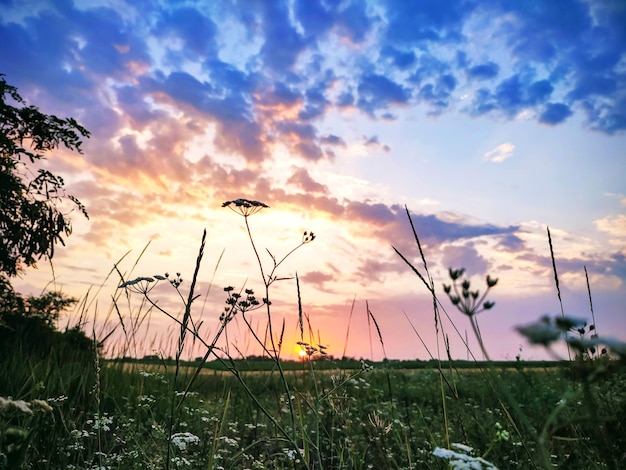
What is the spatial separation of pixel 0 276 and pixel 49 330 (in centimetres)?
251

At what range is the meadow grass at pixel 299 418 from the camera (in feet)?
5.33

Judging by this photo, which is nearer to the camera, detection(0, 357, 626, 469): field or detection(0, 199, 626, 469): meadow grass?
detection(0, 199, 626, 469): meadow grass

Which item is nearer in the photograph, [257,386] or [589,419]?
[589,419]

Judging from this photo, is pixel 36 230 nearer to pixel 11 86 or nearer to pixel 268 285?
pixel 11 86

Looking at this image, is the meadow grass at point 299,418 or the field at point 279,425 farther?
the field at point 279,425

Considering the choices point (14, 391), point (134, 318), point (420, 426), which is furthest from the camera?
point (420, 426)

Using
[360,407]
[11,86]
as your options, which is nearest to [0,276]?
[11,86]

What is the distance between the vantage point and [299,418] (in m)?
3.08

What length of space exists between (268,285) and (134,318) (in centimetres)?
223

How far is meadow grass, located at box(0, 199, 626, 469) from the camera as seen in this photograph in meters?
1.62

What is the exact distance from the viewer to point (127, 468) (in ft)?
13.6

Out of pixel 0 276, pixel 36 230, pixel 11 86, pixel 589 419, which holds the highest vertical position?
pixel 11 86

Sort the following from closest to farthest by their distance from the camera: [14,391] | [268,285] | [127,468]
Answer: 1. [268,285]
2. [127,468]
3. [14,391]

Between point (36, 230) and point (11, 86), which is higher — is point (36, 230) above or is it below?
below
